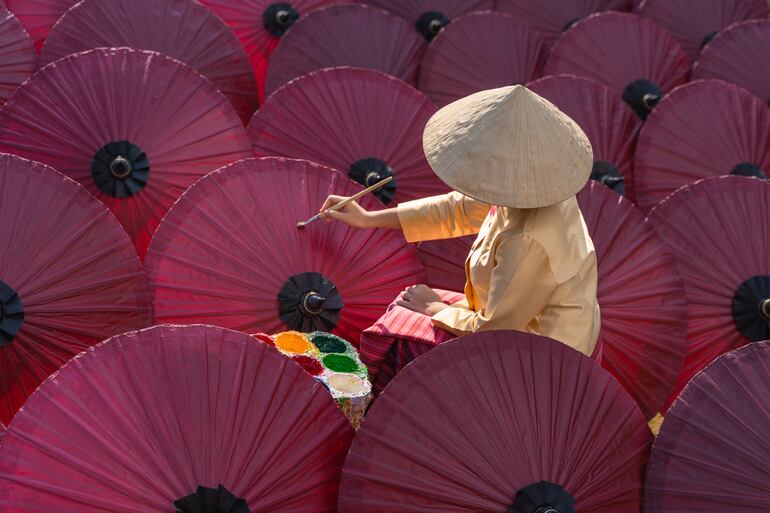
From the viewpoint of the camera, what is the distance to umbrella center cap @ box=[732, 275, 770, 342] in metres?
3.12

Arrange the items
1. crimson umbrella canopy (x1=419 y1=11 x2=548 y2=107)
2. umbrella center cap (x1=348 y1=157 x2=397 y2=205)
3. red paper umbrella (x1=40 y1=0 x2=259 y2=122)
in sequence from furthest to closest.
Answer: crimson umbrella canopy (x1=419 y1=11 x2=548 y2=107), red paper umbrella (x1=40 y1=0 x2=259 y2=122), umbrella center cap (x1=348 y1=157 x2=397 y2=205)

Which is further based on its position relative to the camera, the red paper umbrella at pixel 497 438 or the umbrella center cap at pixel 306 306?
the umbrella center cap at pixel 306 306

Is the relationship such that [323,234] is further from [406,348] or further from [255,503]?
[255,503]

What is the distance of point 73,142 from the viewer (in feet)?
9.92

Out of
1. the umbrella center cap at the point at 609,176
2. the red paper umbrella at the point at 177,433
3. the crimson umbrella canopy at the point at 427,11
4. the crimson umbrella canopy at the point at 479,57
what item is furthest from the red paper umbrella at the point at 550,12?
the red paper umbrella at the point at 177,433

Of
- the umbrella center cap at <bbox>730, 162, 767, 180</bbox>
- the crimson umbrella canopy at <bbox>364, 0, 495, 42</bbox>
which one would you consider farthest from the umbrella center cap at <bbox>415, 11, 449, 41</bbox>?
the umbrella center cap at <bbox>730, 162, 767, 180</bbox>

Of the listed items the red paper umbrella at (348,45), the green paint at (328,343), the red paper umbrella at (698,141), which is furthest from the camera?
the red paper umbrella at (348,45)

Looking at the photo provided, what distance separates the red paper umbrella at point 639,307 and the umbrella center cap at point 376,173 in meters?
0.65

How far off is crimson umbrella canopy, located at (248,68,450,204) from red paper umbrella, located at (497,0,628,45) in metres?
1.60

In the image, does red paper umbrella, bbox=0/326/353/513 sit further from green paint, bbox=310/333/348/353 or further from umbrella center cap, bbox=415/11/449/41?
umbrella center cap, bbox=415/11/449/41

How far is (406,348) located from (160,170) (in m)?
1.09

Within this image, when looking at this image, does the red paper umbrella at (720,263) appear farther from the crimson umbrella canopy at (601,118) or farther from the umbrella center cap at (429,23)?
the umbrella center cap at (429,23)

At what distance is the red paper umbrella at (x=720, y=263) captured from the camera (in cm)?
315

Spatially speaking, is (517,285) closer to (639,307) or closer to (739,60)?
(639,307)
